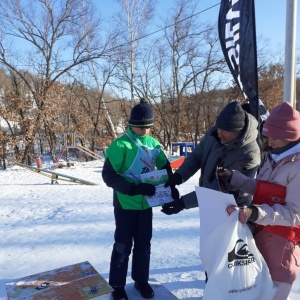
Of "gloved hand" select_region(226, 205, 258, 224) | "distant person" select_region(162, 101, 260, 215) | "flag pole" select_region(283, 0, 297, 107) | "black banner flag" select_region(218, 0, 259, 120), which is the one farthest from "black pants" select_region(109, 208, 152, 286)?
"flag pole" select_region(283, 0, 297, 107)

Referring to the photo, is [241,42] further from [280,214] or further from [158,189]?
[280,214]

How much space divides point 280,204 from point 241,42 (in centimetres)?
249

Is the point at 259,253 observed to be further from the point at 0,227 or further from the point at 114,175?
the point at 0,227

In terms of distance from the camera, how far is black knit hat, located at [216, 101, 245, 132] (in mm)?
2025

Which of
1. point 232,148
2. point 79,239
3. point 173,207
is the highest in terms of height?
point 232,148

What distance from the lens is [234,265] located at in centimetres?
173

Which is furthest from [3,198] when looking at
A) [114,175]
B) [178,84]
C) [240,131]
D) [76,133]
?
[178,84]

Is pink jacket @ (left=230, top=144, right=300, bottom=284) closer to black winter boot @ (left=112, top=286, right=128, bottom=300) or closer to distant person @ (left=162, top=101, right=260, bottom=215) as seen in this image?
distant person @ (left=162, top=101, right=260, bottom=215)

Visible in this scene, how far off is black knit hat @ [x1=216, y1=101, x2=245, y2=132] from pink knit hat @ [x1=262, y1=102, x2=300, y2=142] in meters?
0.26

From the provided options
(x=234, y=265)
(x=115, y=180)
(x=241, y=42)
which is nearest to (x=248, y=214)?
(x=234, y=265)

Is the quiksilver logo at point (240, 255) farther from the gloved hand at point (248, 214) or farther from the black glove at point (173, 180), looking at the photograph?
the black glove at point (173, 180)

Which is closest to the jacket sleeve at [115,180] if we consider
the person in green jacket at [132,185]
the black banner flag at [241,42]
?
the person in green jacket at [132,185]

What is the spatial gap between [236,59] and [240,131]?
194 cm

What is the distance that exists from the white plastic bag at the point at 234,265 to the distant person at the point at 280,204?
0.27 ft
